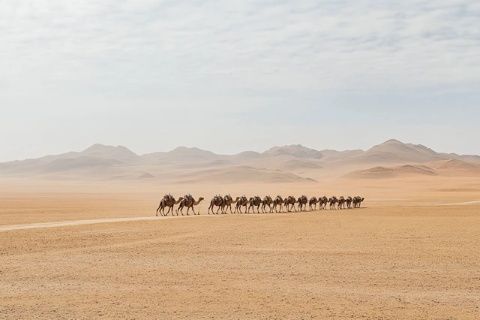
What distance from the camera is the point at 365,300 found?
11.7m

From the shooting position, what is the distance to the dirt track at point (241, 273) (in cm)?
1105

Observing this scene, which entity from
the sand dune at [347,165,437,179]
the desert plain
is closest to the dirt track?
the desert plain

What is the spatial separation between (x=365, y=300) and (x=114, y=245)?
34.6 feet

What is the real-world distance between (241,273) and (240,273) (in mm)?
24

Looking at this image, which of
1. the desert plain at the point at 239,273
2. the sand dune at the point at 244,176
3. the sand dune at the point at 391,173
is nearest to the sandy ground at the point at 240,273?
the desert plain at the point at 239,273

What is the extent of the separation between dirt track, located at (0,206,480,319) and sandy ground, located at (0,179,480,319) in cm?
3

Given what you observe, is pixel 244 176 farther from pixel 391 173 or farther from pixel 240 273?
pixel 240 273

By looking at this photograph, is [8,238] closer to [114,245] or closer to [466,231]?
[114,245]

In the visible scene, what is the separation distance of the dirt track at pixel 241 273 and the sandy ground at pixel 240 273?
0.03m

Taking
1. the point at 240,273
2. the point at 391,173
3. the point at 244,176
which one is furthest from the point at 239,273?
the point at 391,173

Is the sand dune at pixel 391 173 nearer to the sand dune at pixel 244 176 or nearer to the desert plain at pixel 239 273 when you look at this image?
the sand dune at pixel 244 176

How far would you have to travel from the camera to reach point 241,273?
14.6 meters

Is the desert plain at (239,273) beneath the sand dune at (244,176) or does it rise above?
beneath

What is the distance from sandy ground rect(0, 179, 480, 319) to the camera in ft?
36.2
